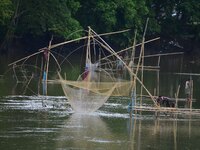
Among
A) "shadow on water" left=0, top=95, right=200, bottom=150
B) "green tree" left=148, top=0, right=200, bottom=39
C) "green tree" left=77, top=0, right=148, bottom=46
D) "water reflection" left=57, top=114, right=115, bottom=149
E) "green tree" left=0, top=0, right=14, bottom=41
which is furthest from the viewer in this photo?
"green tree" left=148, top=0, right=200, bottom=39

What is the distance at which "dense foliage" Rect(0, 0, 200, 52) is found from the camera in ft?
185

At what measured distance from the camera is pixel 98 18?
6412cm

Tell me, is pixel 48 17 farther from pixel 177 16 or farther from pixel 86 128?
pixel 86 128

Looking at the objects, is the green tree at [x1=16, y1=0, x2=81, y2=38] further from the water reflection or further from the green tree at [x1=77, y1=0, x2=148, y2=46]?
the water reflection

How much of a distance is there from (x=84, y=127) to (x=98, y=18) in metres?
43.9

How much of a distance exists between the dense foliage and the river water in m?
21.8

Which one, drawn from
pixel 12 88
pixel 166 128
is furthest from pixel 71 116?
pixel 12 88

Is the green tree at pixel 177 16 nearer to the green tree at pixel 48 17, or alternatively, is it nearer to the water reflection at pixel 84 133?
the green tree at pixel 48 17

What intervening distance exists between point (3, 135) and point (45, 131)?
5.06 feet

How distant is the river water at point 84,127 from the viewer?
18.1m

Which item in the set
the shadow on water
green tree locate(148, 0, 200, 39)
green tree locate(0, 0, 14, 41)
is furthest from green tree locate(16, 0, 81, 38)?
the shadow on water

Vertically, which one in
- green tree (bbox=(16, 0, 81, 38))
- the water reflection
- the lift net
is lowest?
the water reflection

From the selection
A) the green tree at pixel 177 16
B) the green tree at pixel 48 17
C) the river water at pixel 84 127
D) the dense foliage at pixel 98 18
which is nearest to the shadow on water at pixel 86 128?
the river water at pixel 84 127

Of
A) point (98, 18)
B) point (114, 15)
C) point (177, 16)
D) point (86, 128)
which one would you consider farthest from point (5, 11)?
point (86, 128)
